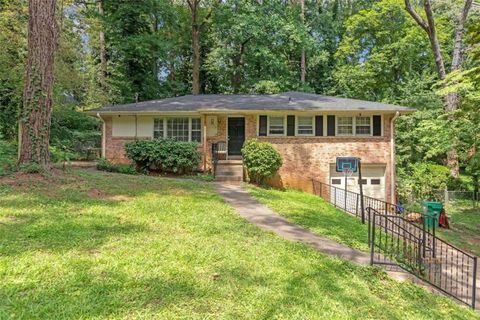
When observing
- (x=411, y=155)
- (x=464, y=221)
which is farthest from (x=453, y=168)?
(x=464, y=221)

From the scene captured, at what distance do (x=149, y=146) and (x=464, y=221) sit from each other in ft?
41.6

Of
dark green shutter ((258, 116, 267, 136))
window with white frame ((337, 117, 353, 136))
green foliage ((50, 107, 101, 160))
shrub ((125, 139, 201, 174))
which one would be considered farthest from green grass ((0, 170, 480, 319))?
green foliage ((50, 107, 101, 160))

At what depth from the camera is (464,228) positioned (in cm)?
1181

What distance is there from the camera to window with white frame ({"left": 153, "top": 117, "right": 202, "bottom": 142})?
14766 millimetres

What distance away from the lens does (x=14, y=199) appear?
644 cm

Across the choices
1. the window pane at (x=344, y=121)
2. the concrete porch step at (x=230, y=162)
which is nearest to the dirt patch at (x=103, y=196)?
the concrete porch step at (x=230, y=162)

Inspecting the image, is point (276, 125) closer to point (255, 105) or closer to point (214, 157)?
point (255, 105)

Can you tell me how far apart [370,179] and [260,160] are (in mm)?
4963

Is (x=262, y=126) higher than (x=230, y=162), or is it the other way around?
(x=262, y=126)

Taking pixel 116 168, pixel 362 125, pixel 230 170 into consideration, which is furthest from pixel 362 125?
pixel 116 168

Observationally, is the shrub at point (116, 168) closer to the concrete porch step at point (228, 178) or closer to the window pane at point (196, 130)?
the window pane at point (196, 130)

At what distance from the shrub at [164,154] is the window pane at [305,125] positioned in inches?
177

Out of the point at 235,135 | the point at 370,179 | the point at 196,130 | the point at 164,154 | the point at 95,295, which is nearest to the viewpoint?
the point at 95,295

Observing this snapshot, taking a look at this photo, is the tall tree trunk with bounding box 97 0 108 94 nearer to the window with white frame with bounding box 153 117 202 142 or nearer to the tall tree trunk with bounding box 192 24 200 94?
the tall tree trunk with bounding box 192 24 200 94
